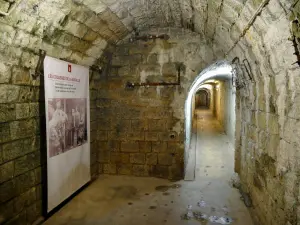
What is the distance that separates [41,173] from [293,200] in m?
3.07

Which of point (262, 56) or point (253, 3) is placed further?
point (262, 56)

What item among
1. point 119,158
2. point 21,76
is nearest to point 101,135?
point 119,158

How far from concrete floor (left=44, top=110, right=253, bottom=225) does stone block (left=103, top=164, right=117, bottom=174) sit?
174 mm

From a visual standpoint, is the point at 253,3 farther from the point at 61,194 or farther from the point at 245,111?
the point at 61,194

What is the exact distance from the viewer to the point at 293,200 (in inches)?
85.4

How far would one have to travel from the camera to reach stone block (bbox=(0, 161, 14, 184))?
113 inches

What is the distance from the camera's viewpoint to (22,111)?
321 cm

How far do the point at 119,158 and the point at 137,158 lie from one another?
15.3 inches

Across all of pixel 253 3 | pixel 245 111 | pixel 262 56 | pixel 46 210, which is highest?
pixel 253 3

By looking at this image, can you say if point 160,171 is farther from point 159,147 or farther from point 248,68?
point 248,68

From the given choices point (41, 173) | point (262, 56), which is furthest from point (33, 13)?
point (262, 56)

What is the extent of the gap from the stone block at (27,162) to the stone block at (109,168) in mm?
2047

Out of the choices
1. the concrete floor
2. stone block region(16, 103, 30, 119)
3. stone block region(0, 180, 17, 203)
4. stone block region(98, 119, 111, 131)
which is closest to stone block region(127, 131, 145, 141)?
stone block region(98, 119, 111, 131)

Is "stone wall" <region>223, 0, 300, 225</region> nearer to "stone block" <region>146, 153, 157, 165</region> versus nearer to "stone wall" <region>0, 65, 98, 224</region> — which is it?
"stone block" <region>146, 153, 157, 165</region>
